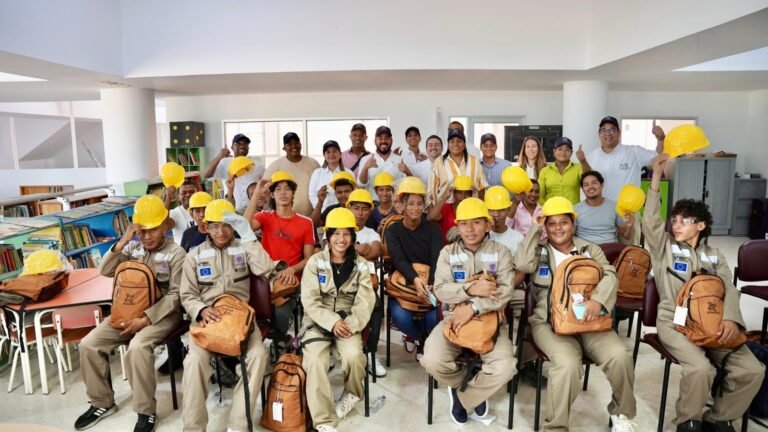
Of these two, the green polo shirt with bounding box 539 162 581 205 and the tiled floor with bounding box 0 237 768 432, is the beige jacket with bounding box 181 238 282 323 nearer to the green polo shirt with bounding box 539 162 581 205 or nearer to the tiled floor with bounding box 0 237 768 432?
the tiled floor with bounding box 0 237 768 432

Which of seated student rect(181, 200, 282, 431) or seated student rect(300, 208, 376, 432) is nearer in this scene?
seated student rect(300, 208, 376, 432)

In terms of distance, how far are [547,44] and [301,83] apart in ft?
12.3

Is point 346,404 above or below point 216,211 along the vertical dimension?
below

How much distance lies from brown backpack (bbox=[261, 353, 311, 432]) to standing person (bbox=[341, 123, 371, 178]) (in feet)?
8.88

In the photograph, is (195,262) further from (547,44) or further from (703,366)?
(547,44)

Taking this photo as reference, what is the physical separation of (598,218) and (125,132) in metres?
7.43

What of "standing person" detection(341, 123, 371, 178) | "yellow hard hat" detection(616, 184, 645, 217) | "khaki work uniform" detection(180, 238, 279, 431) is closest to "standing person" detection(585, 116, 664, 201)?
"yellow hard hat" detection(616, 184, 645, 217)

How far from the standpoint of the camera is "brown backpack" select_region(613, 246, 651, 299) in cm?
337

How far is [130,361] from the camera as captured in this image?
2742 millimetres

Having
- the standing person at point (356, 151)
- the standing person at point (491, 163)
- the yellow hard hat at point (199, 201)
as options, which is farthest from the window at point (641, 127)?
the yellow hard hat at point (199, 201)

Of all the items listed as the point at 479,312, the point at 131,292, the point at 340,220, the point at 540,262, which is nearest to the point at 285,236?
the point at 340,220

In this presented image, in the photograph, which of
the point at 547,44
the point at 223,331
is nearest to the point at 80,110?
the point at 547,44

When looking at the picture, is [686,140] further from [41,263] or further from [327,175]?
[41,263]

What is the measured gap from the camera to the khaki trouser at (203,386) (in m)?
2.57
